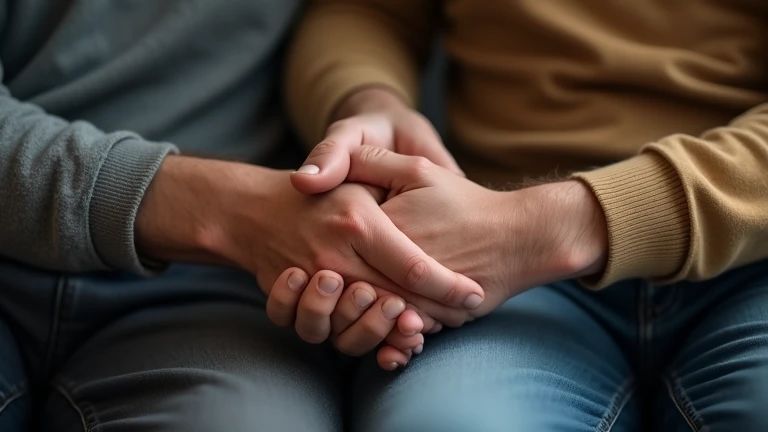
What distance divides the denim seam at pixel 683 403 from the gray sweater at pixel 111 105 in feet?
1.92

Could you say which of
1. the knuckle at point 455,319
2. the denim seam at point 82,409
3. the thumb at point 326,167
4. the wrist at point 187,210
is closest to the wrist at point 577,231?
the knuckle at point 455,319

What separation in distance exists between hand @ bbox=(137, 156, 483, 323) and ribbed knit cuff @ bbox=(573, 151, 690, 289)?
0.15 metres

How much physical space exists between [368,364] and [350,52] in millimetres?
467

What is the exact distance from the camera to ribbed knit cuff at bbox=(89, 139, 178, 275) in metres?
0.85

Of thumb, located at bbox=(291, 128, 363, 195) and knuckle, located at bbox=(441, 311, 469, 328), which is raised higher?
thumb, located at bbox=(291, 128, 363, 195)

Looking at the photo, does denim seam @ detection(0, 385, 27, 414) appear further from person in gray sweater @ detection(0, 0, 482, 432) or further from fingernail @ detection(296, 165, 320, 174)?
fingernail @ detection(296, 165, 320, 174)

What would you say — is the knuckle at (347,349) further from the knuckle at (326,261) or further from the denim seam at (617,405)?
the denim seam at (617,405)

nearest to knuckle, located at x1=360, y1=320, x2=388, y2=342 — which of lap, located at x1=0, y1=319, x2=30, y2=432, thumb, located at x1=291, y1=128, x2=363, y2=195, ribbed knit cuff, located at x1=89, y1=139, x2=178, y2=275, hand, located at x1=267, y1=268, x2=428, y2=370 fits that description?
hand, located at x1=267, y1=268, x2=428, y2=370

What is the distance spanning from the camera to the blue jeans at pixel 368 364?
750 mm

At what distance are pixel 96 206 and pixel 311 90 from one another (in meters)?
0.36

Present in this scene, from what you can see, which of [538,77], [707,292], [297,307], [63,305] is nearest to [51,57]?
[63,305]

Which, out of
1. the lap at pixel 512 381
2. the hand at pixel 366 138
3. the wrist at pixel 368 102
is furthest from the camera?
the wrist at pixel 368 102

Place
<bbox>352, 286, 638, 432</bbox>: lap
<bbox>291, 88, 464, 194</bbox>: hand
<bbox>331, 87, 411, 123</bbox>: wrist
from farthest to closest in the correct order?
<bbox>331, 87, 411, 123</bbox>: wrist
<bbox>291, 88, 464, 194</bbox>: hand
<bbox>352, 286, 638, 432</bbox>: lap

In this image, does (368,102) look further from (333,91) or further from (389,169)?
(389,169)
